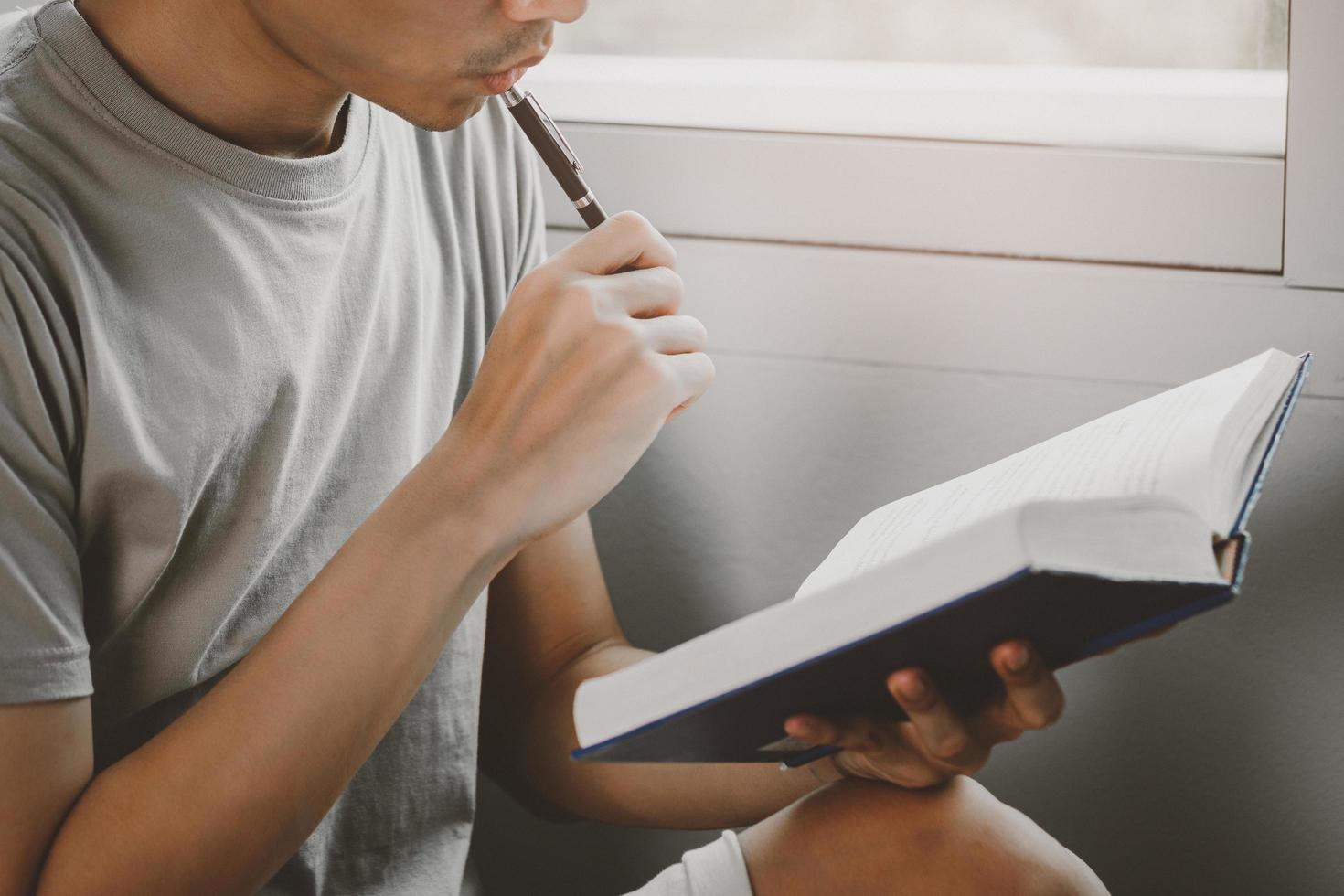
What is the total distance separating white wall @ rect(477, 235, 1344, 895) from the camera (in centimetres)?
89

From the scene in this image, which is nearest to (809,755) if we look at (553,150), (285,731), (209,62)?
(285,731)

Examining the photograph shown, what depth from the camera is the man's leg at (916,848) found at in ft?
2.15

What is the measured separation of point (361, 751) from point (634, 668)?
0.70 ft

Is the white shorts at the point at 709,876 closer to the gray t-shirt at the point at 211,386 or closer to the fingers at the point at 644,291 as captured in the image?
the gray t-shirt at the point at 211,386

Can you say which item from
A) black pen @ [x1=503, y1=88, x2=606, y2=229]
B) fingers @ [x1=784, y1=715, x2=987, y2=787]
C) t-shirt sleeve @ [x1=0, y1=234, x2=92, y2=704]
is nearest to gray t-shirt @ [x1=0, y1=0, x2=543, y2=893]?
t-shirt sleeve @ [x1=0, y1=234, x2=92, y2=704]

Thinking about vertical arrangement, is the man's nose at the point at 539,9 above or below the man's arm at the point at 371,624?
above

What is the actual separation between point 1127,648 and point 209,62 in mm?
725

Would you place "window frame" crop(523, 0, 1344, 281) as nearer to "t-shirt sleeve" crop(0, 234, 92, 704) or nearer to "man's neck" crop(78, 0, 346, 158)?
"man's neck" crop(78, 0, 346, 158)

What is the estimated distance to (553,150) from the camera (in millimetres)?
731

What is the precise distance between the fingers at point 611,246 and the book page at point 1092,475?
0.63ft

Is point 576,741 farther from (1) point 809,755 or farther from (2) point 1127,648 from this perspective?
(2) point 1127,648

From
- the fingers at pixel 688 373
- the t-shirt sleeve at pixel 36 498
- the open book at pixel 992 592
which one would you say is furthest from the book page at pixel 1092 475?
the t-shirt sleeve at pixel 36 498

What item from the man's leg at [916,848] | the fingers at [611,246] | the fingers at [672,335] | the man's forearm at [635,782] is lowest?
the man's forearm at [635,782]

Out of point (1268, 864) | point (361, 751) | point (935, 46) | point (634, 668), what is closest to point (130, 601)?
point (361, 751)
